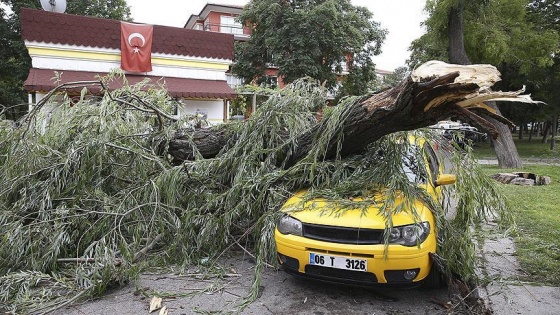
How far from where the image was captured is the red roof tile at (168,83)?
1255 cm

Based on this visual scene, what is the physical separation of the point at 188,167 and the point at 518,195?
708cm

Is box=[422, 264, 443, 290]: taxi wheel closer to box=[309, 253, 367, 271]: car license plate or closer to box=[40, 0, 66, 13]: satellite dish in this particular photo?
box=[309, 253, 367, 271]: car license plate

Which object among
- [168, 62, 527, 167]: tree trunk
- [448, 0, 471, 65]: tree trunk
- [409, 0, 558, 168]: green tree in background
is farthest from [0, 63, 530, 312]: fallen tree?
[409, 0, 558, 168]: green tree in background

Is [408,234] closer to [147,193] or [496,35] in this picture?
[147,193]

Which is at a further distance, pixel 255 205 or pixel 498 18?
pixel 498 18

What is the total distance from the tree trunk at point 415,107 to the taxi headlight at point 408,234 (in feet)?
3.15

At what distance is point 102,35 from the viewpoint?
14.2 metres

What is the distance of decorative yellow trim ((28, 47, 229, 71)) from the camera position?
13.4 meters

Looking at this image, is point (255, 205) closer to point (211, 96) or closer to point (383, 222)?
point (383, 222)

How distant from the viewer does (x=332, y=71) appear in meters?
26.2

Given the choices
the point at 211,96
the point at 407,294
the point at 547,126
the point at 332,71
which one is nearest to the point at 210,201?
the point at 407,294

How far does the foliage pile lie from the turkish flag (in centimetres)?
960

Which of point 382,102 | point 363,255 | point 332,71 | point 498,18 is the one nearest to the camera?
point 363,255

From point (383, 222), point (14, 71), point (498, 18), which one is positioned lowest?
point (383, 222)
